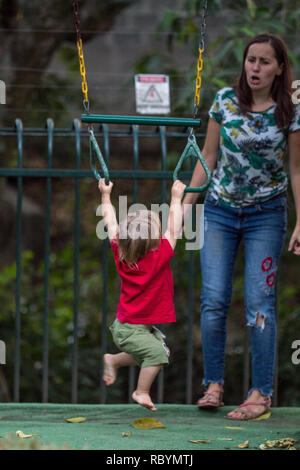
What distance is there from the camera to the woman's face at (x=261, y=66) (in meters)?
3.54

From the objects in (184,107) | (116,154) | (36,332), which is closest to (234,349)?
(36,332)

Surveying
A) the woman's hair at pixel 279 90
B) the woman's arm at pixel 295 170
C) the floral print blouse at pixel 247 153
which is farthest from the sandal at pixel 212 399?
the woman's hair at pixel 279 90

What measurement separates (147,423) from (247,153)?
1.25m

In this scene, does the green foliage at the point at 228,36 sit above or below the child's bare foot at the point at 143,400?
above

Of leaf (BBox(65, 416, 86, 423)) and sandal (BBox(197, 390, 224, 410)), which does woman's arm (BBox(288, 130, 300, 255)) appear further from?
leaf (BBox(65, 416, 86, 423))

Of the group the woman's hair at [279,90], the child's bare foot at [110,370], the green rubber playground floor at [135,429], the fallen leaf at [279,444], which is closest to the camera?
the fallen leaf at [279,444]

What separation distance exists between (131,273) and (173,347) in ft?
9.45

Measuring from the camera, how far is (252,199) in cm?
362

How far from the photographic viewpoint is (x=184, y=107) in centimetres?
519

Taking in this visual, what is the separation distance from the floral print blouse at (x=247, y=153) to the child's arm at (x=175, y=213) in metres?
0.47

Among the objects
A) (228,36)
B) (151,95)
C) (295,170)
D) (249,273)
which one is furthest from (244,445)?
(228,36)

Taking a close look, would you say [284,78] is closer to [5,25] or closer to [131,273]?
[131,273]

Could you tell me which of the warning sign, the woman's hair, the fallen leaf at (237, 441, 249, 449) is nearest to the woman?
the woman's hair

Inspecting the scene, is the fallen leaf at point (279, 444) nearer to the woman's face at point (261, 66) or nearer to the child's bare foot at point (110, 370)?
the child's bare foot at point (110, 370)
